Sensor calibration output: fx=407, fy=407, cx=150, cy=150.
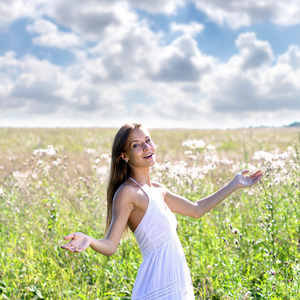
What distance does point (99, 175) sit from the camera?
677 centimetres

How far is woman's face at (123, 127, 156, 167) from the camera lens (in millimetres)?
2885

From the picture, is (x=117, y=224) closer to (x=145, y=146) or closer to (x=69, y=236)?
(x=69, y=236)

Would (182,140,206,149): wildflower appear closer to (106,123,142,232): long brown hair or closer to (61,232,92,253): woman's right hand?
(106,123,142,232): long brown hair

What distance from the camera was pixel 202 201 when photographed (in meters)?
3.41

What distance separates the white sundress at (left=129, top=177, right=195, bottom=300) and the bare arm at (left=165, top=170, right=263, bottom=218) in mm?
410

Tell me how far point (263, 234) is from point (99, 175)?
3.04 meters

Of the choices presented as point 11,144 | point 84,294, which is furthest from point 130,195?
point 11,144

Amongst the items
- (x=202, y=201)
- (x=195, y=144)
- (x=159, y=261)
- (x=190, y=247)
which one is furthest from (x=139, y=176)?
(x=195, y=144)

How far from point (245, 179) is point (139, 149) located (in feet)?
3.70

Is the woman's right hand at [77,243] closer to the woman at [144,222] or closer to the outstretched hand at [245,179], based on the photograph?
the woman at [144,222]

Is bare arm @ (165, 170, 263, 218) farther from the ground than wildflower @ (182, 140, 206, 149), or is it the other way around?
wildflower @ (182, 140, 206, 149)

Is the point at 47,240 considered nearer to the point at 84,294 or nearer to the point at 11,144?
the point at 84,294

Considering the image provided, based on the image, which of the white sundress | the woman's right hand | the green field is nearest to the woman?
the white sundress

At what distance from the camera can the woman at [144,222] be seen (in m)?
2.64
